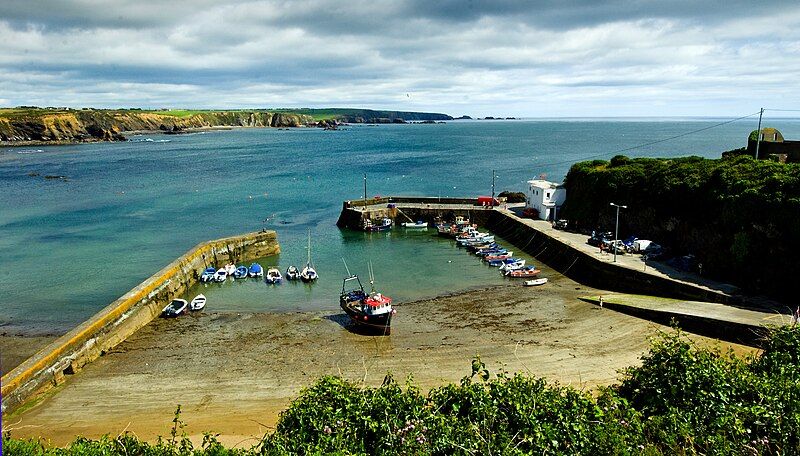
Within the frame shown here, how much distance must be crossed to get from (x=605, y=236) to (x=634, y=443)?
106 ft

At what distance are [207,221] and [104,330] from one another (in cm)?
3483

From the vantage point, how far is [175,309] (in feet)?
107

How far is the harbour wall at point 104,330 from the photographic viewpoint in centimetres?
2222

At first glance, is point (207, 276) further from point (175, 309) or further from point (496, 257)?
point (496, 257)

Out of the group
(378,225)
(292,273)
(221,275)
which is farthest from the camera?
(378,225)

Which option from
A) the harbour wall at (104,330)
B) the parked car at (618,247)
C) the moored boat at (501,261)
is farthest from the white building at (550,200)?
the harbour wall at (104,330)

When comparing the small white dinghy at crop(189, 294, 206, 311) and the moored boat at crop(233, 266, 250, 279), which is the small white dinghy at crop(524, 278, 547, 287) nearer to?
the moored boat at crop(233, 266, 250, 279)

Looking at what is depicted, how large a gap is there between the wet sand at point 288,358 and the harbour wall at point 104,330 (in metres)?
0.69

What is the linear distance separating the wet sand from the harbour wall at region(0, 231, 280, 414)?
27.2 inches

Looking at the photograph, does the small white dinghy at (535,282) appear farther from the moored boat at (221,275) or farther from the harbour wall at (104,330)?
the harbour wall at (104,330)

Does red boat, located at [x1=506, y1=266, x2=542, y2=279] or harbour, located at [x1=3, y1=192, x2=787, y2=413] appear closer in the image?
harbour, located at [x1=3, y1=192, x2=787, y2=413]

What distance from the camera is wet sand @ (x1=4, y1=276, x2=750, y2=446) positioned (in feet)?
66.4

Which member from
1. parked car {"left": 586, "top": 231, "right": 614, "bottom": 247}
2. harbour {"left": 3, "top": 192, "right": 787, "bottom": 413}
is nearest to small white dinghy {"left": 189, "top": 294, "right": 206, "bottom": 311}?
harbour {"left": 3, "top": 192, "right": 787, "bottom": 413}

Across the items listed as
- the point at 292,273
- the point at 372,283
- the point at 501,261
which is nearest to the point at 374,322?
the point at 372,283
